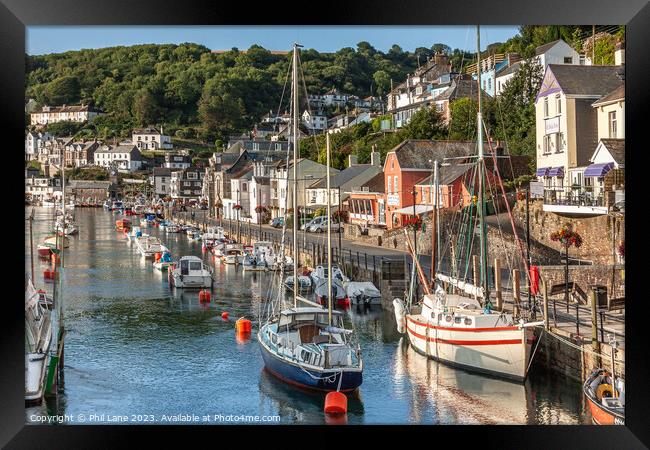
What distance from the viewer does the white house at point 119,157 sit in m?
38.0

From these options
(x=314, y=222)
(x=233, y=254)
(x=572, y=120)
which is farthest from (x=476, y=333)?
(x=314, y=222)

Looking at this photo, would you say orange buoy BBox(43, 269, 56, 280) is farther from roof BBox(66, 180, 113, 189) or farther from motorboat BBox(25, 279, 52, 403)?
roof BBox(66, 180, 113, 189)

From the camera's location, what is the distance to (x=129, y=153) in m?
42.2

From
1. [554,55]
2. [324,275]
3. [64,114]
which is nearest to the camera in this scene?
[324,275]

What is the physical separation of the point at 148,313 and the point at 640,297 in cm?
1296

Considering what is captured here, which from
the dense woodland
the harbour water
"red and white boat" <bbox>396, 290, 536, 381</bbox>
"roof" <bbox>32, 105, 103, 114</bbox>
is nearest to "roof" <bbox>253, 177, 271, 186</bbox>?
the dense woodland

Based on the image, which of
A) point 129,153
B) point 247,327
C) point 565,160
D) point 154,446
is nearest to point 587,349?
point 154,446

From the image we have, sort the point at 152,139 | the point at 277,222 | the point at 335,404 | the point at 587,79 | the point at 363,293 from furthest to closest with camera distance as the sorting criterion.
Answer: the point at 152,139 → the point at 277,222 → the point at 363,293 → the point at 587,79 → the point at 335,404

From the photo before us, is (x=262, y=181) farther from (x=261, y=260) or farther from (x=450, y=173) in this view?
(x=450, y=173)

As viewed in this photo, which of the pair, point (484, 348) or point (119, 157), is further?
A: point (119, 157)

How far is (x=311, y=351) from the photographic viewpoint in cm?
1152

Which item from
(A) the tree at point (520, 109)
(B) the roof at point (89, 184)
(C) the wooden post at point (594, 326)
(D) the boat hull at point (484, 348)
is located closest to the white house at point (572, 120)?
(A) the tree at point (520, 109)

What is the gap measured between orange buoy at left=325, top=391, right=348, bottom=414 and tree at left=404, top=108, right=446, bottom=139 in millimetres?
16258
